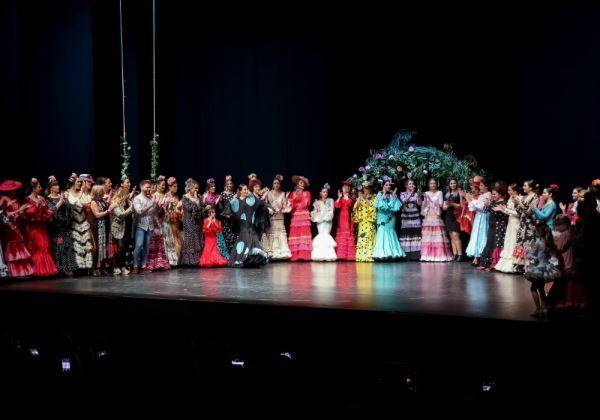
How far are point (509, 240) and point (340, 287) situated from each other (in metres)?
2.73

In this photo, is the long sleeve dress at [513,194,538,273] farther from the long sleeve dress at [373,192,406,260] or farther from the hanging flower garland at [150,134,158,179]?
the hanging flower garland at [150,134,158,179]

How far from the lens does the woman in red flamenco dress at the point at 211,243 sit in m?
10.6

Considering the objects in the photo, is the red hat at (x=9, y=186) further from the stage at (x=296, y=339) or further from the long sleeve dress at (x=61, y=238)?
the stage at (x=296, y=339)

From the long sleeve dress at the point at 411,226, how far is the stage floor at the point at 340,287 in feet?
2.55

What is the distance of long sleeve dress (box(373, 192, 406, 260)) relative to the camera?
36.7 ft

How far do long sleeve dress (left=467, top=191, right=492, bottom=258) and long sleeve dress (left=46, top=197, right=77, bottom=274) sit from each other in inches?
221

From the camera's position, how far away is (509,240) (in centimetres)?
948

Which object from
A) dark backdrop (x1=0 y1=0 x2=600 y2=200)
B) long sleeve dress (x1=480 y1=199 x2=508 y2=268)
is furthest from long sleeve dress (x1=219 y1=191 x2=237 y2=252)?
long sleeve dress (x1=480 y1=199 x2=508 y2=268)

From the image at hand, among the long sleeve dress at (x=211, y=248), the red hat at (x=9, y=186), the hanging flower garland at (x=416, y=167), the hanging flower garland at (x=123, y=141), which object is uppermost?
the hanging flower garland at (x=123, y=141)

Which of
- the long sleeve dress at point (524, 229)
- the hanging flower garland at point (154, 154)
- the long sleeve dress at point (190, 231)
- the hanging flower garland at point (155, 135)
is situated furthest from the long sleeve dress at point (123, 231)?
the long sleeve dress at point (524, 229)

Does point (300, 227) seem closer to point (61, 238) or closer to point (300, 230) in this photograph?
point (300, 230)

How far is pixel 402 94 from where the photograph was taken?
12.7m

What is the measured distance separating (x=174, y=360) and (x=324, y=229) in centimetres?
702

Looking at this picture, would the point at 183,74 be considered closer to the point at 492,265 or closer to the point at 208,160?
the point at 208,160
